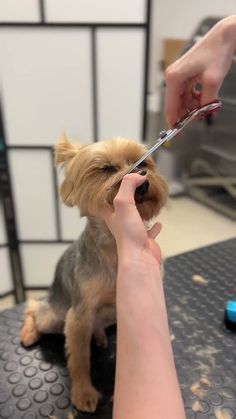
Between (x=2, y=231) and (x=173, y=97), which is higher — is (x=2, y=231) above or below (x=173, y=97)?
below

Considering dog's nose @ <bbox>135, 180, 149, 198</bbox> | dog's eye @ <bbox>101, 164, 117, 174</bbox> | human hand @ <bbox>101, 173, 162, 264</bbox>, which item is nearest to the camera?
human hand @ <bbox>101, 173, 162, 264</bbox>

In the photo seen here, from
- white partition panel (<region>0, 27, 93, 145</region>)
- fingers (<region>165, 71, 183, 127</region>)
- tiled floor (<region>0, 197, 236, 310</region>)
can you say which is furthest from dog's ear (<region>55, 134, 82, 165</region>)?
tiled floor (<region>0, 197, 236, 310</region>)

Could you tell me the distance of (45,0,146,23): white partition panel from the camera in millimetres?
1601

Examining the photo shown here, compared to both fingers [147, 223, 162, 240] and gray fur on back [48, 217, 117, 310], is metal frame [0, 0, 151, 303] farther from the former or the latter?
fingers [147, 223, 162, 240]

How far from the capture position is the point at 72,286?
113 cm

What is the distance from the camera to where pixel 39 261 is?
223cm

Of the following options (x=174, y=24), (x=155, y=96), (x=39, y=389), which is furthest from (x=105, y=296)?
(x=174, y=24)

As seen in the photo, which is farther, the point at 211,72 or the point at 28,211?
the point at 28,211

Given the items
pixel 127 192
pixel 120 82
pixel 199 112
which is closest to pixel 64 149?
pixel 199 112

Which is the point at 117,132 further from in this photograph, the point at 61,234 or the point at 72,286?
the point at 72,286

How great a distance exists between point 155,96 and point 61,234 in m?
1.66

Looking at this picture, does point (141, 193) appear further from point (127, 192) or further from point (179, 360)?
point (179, 360)

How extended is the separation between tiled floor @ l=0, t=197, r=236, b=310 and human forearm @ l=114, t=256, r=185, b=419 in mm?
2024

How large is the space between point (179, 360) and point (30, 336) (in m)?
0.44
